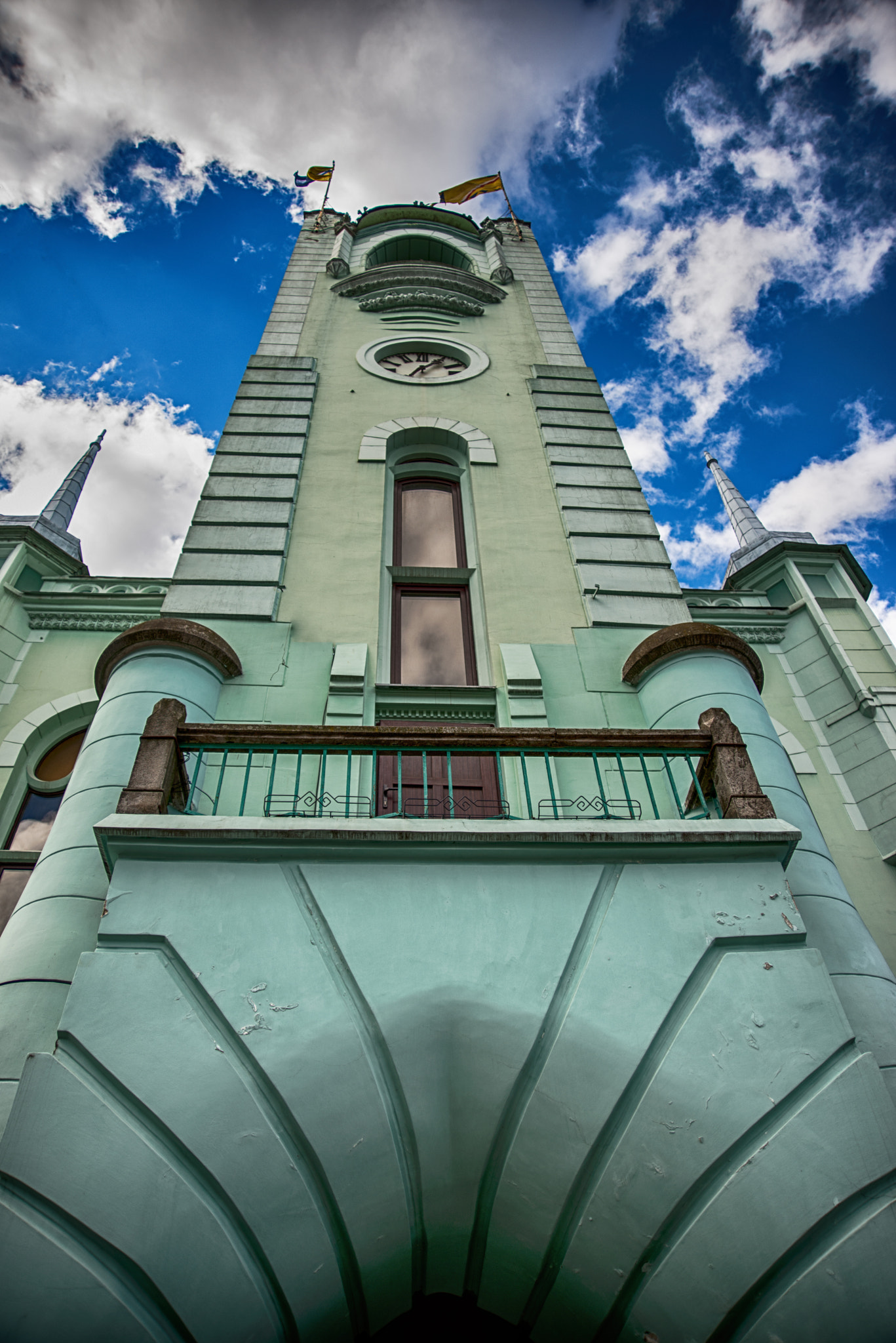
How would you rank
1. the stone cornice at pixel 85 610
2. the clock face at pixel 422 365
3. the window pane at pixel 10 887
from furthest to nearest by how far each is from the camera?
the clock face at pixel 422 365 < the stone cornice at pixel 85 610 < the window pane at pixel 10 887

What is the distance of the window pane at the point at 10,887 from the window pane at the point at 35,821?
1.16ft

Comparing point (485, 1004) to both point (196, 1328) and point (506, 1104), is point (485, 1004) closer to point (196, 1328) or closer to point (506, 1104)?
point (506, 1104)

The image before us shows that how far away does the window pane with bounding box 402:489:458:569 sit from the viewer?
11.0m

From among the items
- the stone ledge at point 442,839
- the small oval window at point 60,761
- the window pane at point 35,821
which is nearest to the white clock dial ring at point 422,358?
the small oval window at point 60,761

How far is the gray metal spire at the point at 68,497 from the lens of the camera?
1410cm

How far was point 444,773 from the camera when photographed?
796 cm

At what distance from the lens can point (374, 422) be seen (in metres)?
12.5

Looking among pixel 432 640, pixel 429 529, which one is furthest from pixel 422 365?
pixel 432 640

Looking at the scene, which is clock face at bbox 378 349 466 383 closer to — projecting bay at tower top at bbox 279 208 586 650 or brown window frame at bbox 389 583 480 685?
projecting bay at tower top at bbox 279 208 586 650

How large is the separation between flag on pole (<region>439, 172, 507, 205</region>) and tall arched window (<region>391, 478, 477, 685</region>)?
1788 centimetres

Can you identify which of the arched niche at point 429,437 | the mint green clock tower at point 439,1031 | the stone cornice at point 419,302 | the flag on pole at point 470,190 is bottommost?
the mint green clock tower at point 439,1031

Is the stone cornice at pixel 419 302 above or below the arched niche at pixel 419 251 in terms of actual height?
below

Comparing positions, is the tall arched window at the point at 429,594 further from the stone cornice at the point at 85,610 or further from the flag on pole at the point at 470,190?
the flag on pole at the point at 470,190

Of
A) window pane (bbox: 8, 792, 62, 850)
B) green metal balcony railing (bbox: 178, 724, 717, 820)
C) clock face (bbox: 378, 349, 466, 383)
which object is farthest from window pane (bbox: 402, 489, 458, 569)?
window pane (bbox: 8, 792, 62, 850)
